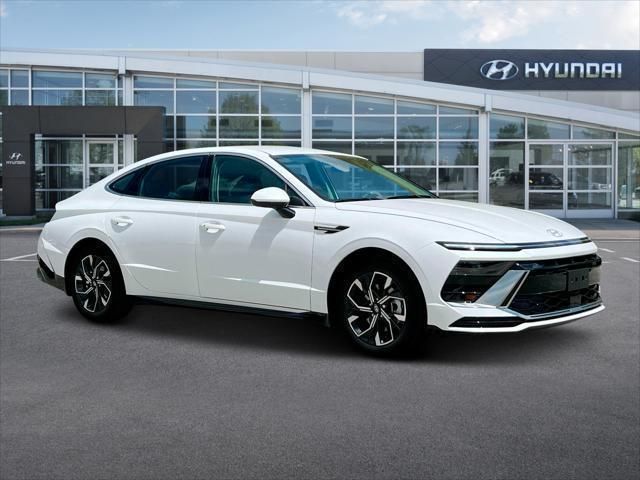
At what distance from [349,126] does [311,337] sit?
915 inches

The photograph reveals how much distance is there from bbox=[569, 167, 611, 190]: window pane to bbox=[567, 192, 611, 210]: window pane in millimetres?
230

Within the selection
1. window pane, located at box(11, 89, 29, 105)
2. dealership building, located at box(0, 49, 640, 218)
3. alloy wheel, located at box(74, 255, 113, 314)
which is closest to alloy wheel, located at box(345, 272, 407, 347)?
alloy wheel, located at box(74, 255, 113, 314)

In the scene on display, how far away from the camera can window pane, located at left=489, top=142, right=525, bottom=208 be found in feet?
95.7

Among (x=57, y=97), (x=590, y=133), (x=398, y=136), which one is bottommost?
(x=398, y=136)

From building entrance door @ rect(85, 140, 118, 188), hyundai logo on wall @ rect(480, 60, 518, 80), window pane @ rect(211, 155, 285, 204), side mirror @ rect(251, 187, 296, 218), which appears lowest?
side mirror @ rect(251, 187, 296, 218)

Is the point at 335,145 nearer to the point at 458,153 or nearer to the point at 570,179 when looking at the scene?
the point at 458,153

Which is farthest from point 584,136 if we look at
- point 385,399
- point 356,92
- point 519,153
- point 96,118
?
point 385,399

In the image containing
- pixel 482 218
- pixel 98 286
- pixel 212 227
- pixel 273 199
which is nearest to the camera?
pixel 482 218

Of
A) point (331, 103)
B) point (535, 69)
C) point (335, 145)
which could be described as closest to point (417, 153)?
point (335, 145)

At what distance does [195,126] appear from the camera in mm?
29359

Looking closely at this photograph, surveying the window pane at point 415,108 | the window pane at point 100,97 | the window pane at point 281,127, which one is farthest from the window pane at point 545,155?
the window pane at point 100,97

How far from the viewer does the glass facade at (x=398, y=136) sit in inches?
1145

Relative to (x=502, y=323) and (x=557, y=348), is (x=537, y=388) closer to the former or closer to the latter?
(x=502, y=323)

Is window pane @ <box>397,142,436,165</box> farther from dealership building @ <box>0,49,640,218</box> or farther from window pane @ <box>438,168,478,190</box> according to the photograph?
window pane @ <box>438,168,478,190</box>
